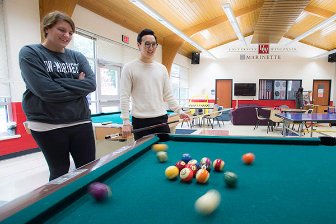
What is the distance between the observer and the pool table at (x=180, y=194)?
0.70 m

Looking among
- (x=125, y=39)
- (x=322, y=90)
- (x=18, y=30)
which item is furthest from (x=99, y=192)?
(x=322, y=90)

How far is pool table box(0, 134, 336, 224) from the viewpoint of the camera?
703 millimetres

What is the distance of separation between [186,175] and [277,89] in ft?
41.9

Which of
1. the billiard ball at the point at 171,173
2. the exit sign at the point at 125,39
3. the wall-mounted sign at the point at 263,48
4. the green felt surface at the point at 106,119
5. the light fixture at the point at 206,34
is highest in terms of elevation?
the light fixture at the point at 206,34

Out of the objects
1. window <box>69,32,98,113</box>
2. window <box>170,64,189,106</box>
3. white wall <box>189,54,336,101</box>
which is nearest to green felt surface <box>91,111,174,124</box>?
window <box>69,32,98,113</box>

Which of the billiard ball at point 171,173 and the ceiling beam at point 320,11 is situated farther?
the ceiling beam at point 320,11

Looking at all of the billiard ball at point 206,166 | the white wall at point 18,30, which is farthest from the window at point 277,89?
the billiard ball at point 206,166

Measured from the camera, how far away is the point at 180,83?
11945 mm

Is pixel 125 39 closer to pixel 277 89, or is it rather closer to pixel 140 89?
pixel 140 89

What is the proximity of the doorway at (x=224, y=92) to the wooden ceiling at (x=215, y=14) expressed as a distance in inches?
121

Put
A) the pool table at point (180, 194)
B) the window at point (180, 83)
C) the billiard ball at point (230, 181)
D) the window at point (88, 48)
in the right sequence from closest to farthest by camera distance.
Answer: the pool table at point (180, 194), the billiard ball at point (230, 181), the window at point (88, 48), the window at point (180, 83)

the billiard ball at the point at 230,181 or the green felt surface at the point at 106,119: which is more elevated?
the billiard ball at the point at 230,181

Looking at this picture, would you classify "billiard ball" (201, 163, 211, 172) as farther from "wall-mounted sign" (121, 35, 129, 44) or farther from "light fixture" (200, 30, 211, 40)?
"light fixture" (200, 30, 211, 40)

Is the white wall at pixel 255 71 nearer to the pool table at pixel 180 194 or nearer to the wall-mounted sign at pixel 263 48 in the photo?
the wall-mounted sign at pixel 263 48
